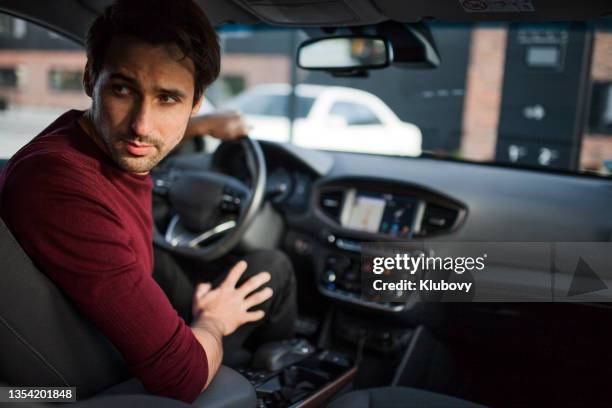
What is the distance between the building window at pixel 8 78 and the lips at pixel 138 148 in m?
17.4

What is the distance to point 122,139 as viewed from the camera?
1.39 metres

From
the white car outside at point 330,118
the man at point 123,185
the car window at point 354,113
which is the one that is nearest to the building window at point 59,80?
the white car outside at point 330,118

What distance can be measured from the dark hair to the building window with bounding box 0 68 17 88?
1728 centimetres

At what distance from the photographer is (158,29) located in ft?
4.61

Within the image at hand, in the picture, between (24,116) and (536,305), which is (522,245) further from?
(24,116)

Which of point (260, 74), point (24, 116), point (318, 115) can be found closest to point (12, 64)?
point (24, 116)

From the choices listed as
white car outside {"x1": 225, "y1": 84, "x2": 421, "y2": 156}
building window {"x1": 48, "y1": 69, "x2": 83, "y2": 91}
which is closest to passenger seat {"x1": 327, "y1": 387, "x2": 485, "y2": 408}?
white car outside {"x1": 225, "y1": 84, "x2": 421, "y2": 156}

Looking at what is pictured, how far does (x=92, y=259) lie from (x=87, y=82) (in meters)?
0.51

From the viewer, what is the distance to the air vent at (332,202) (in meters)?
2.87

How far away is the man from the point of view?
125 centimetres

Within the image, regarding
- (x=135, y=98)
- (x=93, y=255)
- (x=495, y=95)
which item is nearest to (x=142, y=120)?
(x=135, y=98)

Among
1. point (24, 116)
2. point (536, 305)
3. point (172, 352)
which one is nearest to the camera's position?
point (172, 352)

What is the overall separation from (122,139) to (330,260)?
1.58 metres

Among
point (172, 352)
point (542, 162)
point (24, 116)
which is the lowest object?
point (24, 116)
